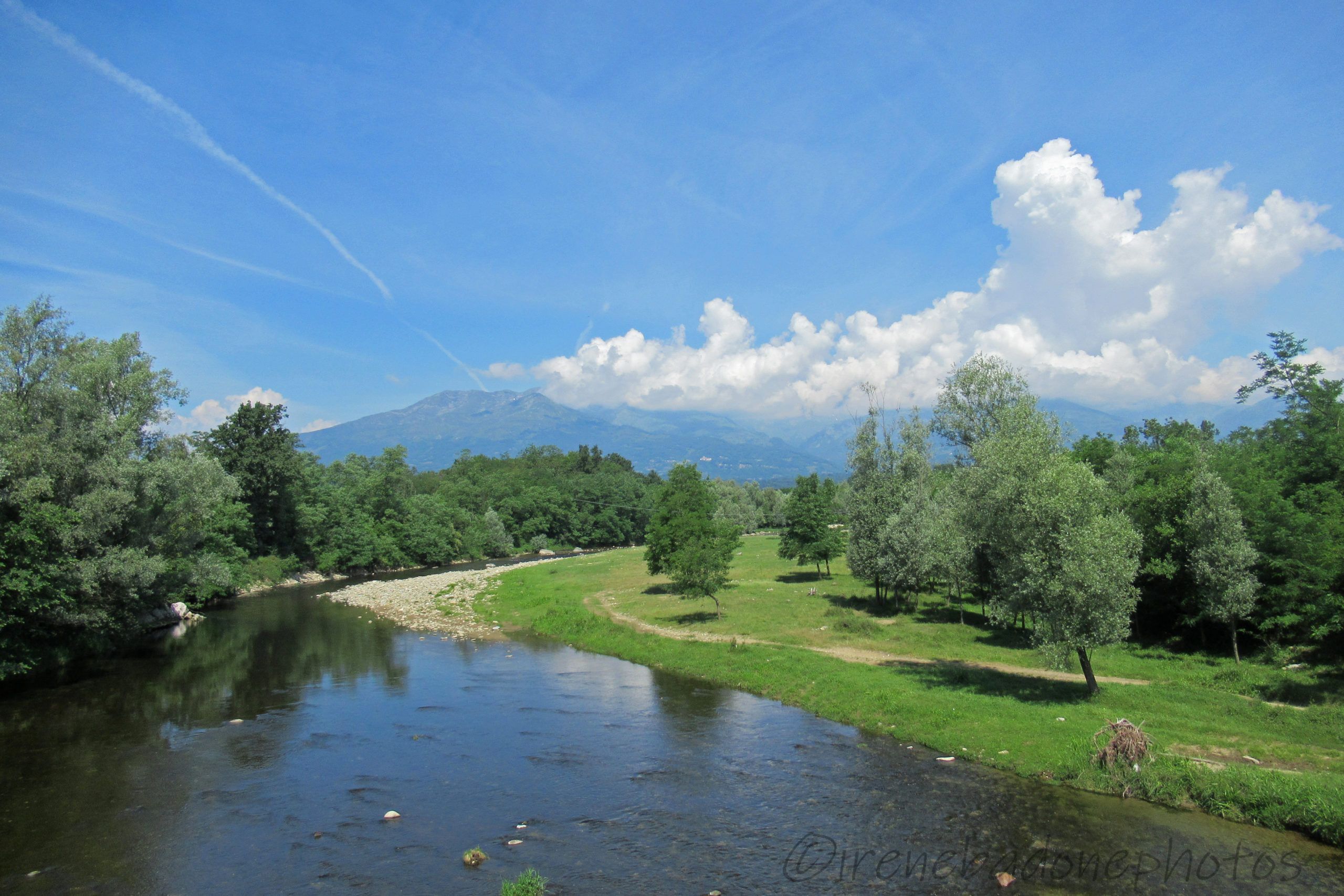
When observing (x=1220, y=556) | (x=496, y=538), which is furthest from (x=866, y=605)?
(x=496, y=538)

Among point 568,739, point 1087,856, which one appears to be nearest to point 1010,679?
point 1087,856

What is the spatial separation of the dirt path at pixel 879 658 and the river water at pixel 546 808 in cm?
713

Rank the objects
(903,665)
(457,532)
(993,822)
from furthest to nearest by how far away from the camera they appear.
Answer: (457,532), (903,665), (993,822)

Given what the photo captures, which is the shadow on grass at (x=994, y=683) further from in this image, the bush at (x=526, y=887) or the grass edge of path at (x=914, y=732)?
the bush at (x=526, y=887)

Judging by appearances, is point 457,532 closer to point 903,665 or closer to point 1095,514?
point 903,665

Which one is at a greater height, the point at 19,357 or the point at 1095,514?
the point at 19,357

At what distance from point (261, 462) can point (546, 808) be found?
240 ft

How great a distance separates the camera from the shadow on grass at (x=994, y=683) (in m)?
27.2

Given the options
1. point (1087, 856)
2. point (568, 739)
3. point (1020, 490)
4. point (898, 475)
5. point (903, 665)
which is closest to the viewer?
point (1087, 856)

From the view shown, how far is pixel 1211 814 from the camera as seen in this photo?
1819 centimetres

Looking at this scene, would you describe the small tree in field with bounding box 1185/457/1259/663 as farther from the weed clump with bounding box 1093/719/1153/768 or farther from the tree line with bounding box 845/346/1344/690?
the weed clump with bounding box 1093/719/1153/768

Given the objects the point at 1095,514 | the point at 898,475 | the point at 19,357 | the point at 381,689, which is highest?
the point at 19,357

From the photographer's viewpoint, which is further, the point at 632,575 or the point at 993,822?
the point at 632,575

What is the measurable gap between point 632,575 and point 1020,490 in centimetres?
5408
